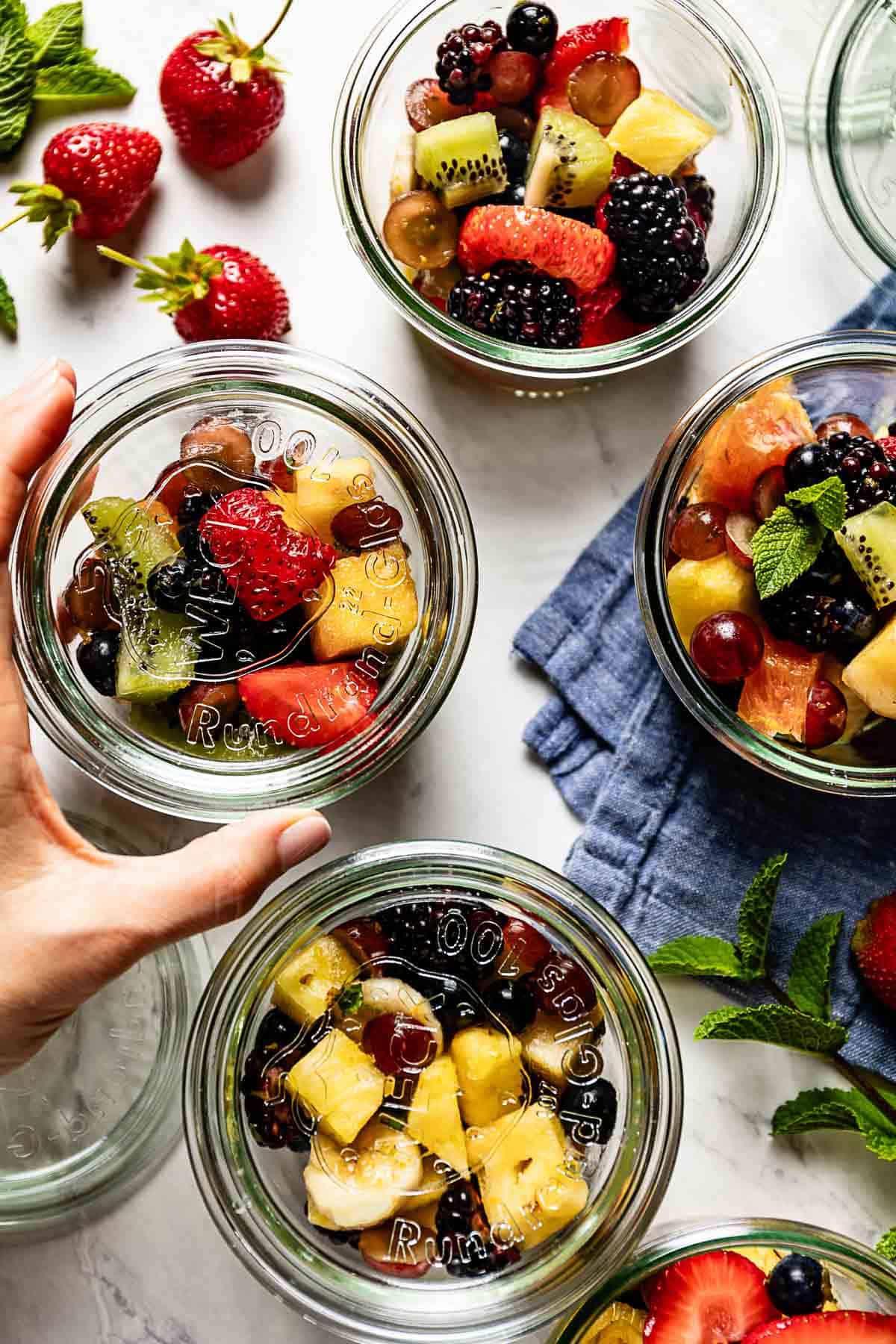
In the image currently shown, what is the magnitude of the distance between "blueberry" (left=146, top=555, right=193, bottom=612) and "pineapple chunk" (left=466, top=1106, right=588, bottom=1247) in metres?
0.59

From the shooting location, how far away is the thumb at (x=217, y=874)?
3.65 feet

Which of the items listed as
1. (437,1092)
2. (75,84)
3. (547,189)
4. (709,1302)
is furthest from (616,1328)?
(75,84)

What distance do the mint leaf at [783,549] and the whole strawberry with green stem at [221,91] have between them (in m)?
0.72

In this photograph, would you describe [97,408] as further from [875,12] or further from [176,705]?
[875,12]

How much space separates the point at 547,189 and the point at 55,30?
0.60 meters

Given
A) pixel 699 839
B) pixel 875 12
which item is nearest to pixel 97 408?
pixel 699 839

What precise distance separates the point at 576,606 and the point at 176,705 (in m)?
0.45

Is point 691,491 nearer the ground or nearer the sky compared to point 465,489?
nearer the sky

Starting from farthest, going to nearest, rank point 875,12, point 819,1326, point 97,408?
point 875,12 → point 97,408 → point 819,1326

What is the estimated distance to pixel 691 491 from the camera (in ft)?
4.50

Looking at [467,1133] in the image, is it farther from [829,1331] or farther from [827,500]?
[827,500]

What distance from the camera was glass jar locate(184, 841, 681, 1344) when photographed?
1.30m

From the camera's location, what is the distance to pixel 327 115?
4.88 feet

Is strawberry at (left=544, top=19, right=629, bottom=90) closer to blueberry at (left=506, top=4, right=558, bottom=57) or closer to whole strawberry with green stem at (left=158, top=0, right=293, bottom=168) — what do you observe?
blueberry at (left=506, top=4, right=558, bottom=57)
